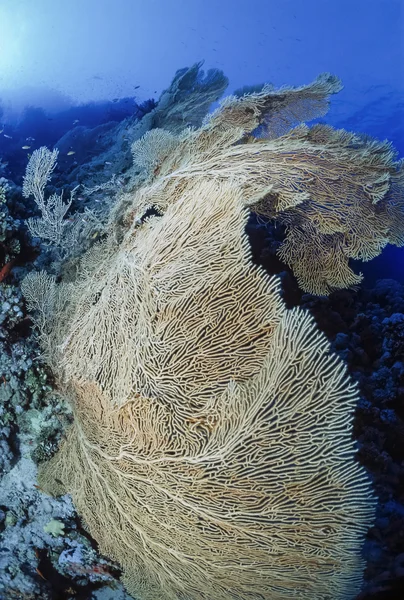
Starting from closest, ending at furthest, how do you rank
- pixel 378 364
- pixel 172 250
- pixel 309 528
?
pixel 309 528, pixel 172 250, pixel 378 364

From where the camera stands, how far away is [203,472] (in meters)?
2.52

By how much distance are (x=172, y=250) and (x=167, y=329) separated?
0.66 m

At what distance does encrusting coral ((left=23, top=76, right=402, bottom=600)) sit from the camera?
234cm

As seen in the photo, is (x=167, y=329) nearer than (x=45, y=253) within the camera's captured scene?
Yes

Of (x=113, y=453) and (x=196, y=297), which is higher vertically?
(x=196, y=297)

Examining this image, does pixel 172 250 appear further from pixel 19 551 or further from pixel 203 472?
pixel 19 551

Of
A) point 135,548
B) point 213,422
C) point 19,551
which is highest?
point 213,422

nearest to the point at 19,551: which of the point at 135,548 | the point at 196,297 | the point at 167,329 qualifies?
the point at 135,548

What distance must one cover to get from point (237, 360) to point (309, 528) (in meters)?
1.25

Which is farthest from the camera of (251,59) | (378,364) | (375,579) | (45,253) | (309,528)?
(251,59)

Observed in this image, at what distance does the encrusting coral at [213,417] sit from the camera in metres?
2.34

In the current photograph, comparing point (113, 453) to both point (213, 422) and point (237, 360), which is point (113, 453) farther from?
point (237, 360)

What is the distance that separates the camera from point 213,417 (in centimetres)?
257

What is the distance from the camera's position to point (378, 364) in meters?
6.70
